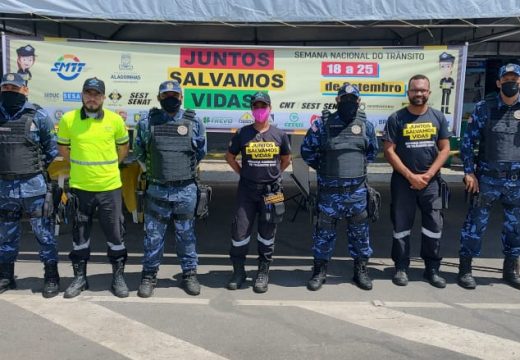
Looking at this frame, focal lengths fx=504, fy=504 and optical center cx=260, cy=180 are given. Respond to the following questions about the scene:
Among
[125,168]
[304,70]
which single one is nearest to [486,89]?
[304,70]

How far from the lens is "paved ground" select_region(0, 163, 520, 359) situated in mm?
3627

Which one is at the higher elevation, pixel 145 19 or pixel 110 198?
pixel 145 19

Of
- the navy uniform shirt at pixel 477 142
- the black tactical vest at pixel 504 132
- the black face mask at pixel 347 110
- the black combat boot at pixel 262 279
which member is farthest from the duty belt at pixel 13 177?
the black tactical vest at pixel 504 132

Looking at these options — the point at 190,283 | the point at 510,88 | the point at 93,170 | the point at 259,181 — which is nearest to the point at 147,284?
Result: the point at 190,283

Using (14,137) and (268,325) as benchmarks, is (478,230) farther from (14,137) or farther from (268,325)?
(14,137)

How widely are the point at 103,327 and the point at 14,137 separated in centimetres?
190

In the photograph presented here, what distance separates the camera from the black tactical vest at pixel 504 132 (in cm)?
484

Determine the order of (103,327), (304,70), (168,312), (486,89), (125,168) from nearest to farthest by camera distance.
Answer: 1. (103,327)
2. (168,312)
3. (304,70)
4. (125,168)
5. (486,89)

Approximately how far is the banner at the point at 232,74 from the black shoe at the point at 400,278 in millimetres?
1831

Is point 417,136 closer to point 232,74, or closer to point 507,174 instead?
point 507,174

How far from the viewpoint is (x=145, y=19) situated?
17.3 feet

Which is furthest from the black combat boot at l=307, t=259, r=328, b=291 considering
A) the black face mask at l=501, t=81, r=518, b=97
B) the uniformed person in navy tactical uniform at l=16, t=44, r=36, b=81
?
the uniformed person in navy tactical uniform at l=16, t=44, r=36, b=81

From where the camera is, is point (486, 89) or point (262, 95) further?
point (486, 89)

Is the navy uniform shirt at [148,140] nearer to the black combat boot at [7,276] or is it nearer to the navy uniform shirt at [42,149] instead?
the navy uniform shirt at [42,149]
